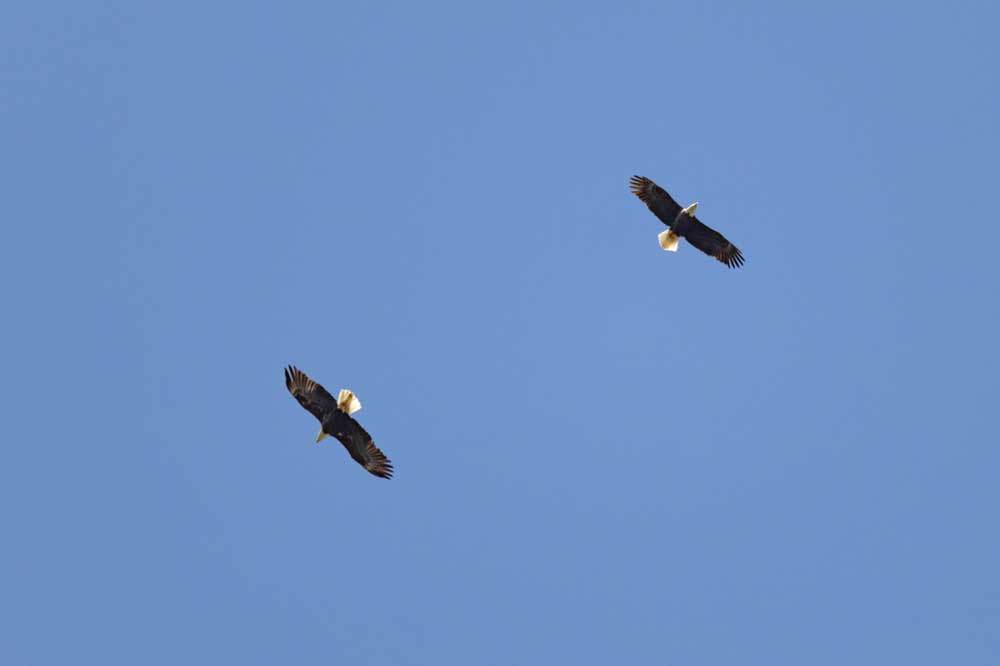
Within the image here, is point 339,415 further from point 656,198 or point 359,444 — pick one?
point 656,198

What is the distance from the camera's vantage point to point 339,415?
109 feet

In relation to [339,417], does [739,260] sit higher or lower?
higher

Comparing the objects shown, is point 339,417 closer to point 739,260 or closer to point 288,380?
point 288,380

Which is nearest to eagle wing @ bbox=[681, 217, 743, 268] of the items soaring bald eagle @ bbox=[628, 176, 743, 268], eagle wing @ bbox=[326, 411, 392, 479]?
soaring bald eagle @ bbox=[628, 176, 743, 268]

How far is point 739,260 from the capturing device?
38656 millimetres

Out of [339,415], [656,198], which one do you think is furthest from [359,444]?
[656,198]

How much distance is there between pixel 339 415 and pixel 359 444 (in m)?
1.15

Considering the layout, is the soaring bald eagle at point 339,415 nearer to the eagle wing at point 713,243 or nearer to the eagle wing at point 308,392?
the eagle wing at point 308,392

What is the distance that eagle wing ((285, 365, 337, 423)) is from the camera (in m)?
32.7

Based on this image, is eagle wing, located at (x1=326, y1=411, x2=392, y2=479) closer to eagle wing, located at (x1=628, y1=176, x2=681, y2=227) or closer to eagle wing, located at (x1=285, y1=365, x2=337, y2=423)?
eagle wing, located at (x1=285, y1=365, x2=337, y2=423)

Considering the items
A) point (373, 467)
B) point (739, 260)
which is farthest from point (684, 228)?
point (373, 467)

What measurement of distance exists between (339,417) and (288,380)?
170cm

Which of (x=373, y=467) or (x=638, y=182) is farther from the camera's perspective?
(x=638, y=182)

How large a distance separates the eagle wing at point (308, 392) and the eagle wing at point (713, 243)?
1264 cm
